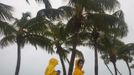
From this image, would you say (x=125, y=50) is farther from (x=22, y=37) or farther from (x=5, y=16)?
(x=5, y=16)

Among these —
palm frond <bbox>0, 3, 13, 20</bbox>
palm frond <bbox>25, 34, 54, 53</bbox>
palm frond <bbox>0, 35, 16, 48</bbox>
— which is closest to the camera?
palm frond <bbox>0, 3, 13, 20</bbox>

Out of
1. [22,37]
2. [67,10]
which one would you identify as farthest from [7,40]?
[67,10]

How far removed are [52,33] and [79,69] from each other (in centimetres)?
1436

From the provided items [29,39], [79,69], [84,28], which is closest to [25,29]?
[29,39]

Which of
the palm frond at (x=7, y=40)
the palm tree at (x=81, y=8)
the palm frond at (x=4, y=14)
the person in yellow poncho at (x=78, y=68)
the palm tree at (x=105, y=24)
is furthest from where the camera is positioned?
the palm frond at (x=7, y=40)

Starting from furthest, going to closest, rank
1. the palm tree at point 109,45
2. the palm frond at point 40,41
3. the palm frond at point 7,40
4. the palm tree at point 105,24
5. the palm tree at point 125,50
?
the palm tree at point 125,50, the palm frond at point 7,40, the palm tree at point 109,45, the palm frond at point 40,41, the palm tree at point 105,24

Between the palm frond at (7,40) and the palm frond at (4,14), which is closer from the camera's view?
the palm frond at (4,14)

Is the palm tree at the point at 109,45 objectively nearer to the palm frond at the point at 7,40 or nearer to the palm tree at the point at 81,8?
the palm tree at the point at 81,8

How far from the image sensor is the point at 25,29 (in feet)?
90.1

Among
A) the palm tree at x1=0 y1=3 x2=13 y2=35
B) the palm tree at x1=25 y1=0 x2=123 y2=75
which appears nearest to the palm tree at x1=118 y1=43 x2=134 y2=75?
the palm tree at x1=25 y1=0 x2=123 y2=75

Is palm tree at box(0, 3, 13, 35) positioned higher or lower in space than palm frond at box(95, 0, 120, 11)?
lower

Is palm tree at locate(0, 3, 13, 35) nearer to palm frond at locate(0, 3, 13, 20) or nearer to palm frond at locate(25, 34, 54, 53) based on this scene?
palm frond at locate(0, 3, 13, 20)

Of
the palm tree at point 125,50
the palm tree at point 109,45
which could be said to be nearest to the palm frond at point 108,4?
the palm tree at point 109,45

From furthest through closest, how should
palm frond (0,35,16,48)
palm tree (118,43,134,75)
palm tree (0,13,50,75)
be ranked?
palm tree (118,43,134,75)
palm frond (0,35,16,48)
palm tree (0,13,50,75)
